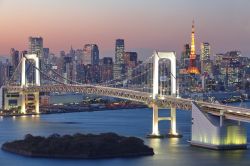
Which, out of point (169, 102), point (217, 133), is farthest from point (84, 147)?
point (169, 102)

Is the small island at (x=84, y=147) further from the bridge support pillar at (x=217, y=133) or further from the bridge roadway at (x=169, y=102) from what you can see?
the bridge roadway at (x=169, y=102)

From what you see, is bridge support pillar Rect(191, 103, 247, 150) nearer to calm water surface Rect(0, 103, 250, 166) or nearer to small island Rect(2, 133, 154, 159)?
calm water surface Rect(0, 103, 250, 166)

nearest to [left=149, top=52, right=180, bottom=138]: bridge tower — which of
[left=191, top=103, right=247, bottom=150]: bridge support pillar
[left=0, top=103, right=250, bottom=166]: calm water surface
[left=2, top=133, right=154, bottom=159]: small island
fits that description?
[left=0, top=103, right=250, bottom=166]: calm water surface

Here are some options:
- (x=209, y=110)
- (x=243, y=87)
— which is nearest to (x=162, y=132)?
(x=209, y=110)

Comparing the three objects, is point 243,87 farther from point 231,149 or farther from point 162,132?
point 231,149

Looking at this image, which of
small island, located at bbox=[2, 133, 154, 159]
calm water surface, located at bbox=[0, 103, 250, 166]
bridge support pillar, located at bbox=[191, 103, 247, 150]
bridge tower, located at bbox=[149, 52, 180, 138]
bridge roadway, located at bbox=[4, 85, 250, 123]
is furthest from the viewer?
bridge tower, located at bbox=[149, 52, 180, 138]

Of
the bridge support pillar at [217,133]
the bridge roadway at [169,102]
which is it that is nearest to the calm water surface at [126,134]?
the bridge support pillar at [217,133]

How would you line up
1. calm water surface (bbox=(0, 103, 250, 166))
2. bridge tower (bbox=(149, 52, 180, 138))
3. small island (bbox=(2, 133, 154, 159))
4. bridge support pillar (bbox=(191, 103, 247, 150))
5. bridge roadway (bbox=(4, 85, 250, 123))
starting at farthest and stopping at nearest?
bridge tower (bbox=(149, 52, 180, 138)) < bridge support pillar (bbox=(191, 103, 247, 150)) < bridge roadway (bbox=(4, 85, 250, 123)) < small island (bbox=(2, 133, 154, 159)) < calm water surface (bbox=(0, 103, 250, 166))
